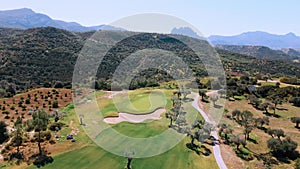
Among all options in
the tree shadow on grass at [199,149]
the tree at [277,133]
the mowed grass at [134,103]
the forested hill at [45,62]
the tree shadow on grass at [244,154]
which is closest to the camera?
the tree shadow on grass at [244,154]

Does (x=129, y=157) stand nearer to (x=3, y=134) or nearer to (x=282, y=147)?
(x=3, y=134)

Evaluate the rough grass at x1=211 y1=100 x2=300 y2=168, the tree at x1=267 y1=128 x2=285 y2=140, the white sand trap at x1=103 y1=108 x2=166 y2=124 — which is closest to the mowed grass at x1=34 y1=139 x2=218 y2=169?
the rough grass at x1=211 y1=100 x2=300 y2=168

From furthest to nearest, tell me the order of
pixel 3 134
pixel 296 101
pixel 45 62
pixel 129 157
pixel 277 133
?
pixel 45 62 < pixel 296 101 < pixel 277 133 < pixel 3 134 < pixel 129 157

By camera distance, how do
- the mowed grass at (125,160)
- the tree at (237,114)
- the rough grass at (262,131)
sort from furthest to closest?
the tree at (237,114) < the rough grass at (262,131) < the mowed grass at (125,160)

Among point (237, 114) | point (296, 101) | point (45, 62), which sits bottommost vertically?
point (45, 62)

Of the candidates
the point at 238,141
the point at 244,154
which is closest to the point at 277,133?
the point at 238,141

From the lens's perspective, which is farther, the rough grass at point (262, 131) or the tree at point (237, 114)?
the tree at point (237, 114)

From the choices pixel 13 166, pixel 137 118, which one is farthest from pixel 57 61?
pixel 13 166

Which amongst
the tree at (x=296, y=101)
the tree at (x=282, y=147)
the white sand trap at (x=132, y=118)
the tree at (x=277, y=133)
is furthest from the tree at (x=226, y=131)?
the tree at (x=296, y=101)

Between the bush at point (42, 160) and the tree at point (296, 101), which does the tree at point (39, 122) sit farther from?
the tree at point (296, 101)

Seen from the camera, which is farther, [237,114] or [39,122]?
[237,114]
